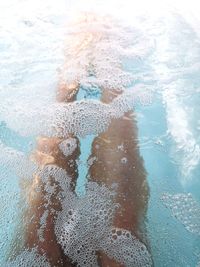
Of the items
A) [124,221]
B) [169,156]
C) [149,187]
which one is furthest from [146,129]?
[124,221]

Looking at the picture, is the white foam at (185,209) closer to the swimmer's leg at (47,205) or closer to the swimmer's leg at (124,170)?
the swimmer's leg at (124,170)

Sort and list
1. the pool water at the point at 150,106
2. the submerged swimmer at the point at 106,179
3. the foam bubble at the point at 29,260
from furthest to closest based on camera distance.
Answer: the pool water at the point at 150,106 < the submerged swimmer at the point at 106,179 < the foam bubble at the point at 29,260

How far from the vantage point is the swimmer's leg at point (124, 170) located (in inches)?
109

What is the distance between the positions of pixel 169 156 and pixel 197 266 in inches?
42.4

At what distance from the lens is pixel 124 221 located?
2754mm

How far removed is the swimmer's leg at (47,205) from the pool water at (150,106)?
0.34ft

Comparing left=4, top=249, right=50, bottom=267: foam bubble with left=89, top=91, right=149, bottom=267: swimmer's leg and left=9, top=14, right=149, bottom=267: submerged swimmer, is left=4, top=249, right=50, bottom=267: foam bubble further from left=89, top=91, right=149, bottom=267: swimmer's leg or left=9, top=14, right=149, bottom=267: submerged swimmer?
left=89, top=91, right=149, bottom=267: swimmer's leg

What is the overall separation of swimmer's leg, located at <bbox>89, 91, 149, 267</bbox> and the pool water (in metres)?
0.07

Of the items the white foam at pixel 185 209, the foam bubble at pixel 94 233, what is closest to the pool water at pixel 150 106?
the white foam at pixel 185 209

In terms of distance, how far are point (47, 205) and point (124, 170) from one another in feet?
2.34

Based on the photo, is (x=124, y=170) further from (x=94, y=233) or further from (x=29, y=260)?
(x=29, y=260)

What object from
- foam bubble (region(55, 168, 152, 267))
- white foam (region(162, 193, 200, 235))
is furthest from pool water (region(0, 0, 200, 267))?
foam bubble (region(55, 168, 152, 267))

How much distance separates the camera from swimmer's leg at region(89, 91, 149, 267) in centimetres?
277

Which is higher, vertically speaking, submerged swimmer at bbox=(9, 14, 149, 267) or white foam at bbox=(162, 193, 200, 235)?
white foam at bbox=(162, 193, 200, 235)
